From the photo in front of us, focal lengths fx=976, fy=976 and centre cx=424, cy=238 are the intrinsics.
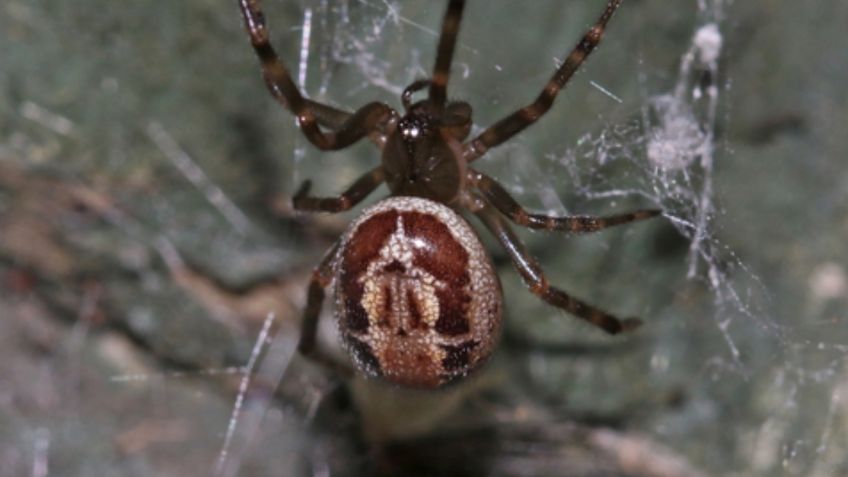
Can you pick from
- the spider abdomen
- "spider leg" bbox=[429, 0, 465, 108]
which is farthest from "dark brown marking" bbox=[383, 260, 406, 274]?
"spider leg" bbox=[429, 0, 465, 108]

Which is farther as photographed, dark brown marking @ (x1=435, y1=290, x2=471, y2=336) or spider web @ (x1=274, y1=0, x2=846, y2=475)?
spider web @ (x1=274, y1=0, x2=846, y2=475)

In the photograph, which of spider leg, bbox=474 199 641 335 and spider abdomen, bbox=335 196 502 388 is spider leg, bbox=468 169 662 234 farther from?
spider abdomen, bbox=335 196 502 388

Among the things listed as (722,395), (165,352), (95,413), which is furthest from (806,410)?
(95,413)

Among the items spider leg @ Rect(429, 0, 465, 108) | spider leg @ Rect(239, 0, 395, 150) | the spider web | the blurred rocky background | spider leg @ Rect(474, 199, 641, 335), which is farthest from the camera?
the blurred rocky background

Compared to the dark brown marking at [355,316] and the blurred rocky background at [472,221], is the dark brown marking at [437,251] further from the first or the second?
the blurred rocky background at [472,221]

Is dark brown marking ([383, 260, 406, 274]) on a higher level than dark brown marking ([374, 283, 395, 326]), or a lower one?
higher

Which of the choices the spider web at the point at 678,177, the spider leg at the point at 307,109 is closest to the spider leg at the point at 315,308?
the spider leg at the point at 307,109
